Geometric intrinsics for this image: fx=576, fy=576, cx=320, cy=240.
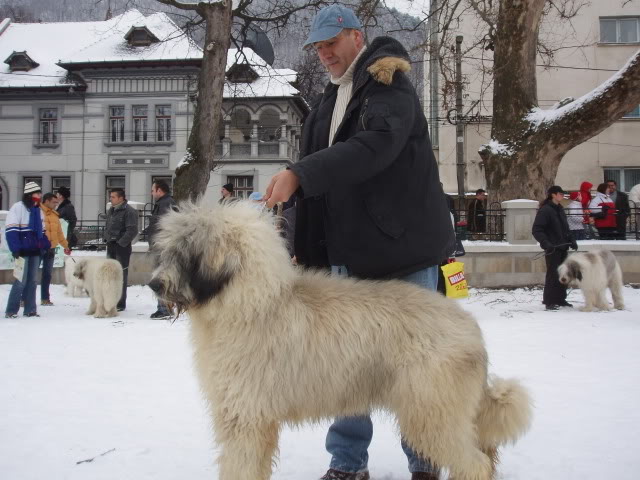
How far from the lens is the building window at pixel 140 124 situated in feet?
113

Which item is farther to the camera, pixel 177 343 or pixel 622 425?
pixel 177 343

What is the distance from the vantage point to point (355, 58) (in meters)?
3.21

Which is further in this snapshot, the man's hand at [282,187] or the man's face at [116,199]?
the man's face at [116,199]

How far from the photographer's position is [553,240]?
36.1 feet

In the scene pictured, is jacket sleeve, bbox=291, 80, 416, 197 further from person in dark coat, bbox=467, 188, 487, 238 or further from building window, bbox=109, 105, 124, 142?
building window, bbox=109, 105, 124, 142

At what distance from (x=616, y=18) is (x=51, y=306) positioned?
2670cm

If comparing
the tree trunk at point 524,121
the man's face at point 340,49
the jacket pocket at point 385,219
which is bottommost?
the jacket pocket at point 385,219

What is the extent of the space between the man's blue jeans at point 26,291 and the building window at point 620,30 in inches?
1037

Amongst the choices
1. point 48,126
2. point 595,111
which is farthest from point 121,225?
point 48,126

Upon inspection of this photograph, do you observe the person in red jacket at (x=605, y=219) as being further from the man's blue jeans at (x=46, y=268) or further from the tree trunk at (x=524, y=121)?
the man's blue jeans at (x=46, y=268)

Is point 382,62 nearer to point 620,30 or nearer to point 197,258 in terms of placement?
point 197,258

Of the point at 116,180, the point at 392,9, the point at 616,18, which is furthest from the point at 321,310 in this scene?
the point at 116,180

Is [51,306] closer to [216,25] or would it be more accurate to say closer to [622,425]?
[216,25]

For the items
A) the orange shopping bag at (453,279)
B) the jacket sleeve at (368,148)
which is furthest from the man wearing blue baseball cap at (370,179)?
the orange shopping bag at (453,279)
